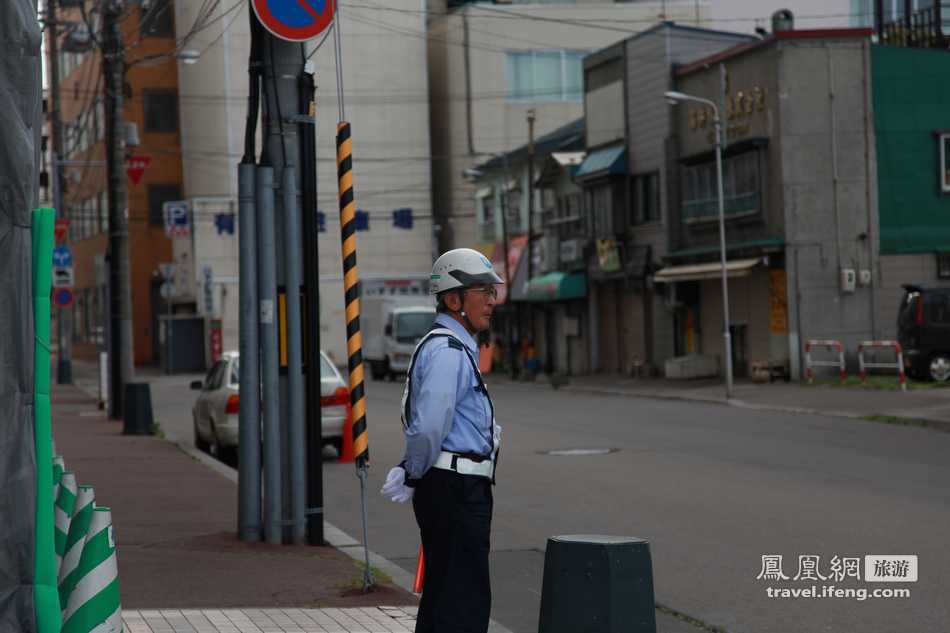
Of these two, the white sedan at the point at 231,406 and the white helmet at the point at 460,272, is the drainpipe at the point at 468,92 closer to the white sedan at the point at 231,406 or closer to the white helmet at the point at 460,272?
the white sedan at the point at 231,406

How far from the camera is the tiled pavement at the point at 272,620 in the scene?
28.0ft

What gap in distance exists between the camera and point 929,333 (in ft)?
108

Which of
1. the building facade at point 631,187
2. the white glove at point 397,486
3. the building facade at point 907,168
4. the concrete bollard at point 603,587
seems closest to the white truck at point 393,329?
the building facade at point 631,187

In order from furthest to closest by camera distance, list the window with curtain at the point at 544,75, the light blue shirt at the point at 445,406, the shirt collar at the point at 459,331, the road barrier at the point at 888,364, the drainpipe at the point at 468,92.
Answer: the window with curtain at the point at 544,75 → the drainpipe at the point at 468,92 → the road barrier at the point at 888,364 → the shirt collar at the point at 459,331 → the light blue shirt at the point at 445,406

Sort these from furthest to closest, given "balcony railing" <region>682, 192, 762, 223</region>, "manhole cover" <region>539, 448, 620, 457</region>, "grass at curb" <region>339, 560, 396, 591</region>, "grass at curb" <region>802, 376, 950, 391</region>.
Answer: "balcony railing" <region>682, 192, 762, 223</region> → "grass at curb" <region>802, 376, 950, 391</region> → "manhole cover" <region>539, 448, 620, 457</region> → "grass at curb" <region>339, 560, 396, 591</region>

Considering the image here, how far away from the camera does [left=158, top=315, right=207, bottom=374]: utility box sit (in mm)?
66688

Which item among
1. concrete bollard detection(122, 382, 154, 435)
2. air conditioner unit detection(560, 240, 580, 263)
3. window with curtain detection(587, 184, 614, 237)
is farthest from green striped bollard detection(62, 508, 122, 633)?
air conditioner unit detection(560, 240, 580, 263)

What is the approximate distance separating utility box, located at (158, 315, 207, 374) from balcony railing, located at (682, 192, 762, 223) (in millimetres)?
30202

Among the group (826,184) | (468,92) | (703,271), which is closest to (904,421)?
(826,184)

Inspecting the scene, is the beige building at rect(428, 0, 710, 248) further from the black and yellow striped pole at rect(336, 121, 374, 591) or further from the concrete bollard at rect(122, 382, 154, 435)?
the black and yellow striped pole at rect(336, 121, 374, 591)

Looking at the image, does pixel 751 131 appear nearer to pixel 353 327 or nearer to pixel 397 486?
pixel 353 327

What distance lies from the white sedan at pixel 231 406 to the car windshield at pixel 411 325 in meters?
27.6

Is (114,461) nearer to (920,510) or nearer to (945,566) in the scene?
(920,510)

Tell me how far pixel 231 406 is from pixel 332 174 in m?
44.5
